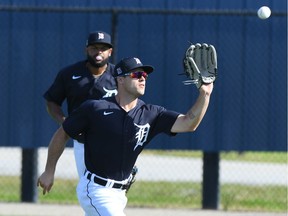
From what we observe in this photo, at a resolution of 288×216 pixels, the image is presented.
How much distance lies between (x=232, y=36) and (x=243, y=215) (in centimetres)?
239

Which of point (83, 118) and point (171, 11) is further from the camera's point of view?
point (171, 11)

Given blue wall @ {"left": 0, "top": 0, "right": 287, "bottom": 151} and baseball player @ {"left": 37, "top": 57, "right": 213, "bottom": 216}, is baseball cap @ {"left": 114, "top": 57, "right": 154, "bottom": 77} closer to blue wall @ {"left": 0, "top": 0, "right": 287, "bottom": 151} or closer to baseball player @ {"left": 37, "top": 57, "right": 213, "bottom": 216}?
baseball player @ {"left": 37, "top": 57, "right": 213, "bottom": 216}

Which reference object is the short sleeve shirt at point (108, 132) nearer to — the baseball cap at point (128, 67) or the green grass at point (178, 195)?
the baseball cap at point (128, 67)

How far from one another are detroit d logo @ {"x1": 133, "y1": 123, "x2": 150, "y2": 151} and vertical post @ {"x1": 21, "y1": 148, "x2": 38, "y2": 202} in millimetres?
5147

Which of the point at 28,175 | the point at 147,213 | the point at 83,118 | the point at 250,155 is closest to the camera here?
the point at 83,118

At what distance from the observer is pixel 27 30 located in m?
11.4

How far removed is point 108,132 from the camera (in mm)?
6531

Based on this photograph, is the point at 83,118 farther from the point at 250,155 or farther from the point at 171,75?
the point at 250,155

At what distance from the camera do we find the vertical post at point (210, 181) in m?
11.4

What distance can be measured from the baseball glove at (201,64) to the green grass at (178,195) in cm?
548

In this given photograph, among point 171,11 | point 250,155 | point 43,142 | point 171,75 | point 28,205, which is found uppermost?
point 171,11

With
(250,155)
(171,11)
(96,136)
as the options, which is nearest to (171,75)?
(171,11)

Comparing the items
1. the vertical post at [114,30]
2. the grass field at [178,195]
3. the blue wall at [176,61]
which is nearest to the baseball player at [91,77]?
the vertical post at [114,30]

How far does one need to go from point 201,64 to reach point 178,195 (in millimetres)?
6625
